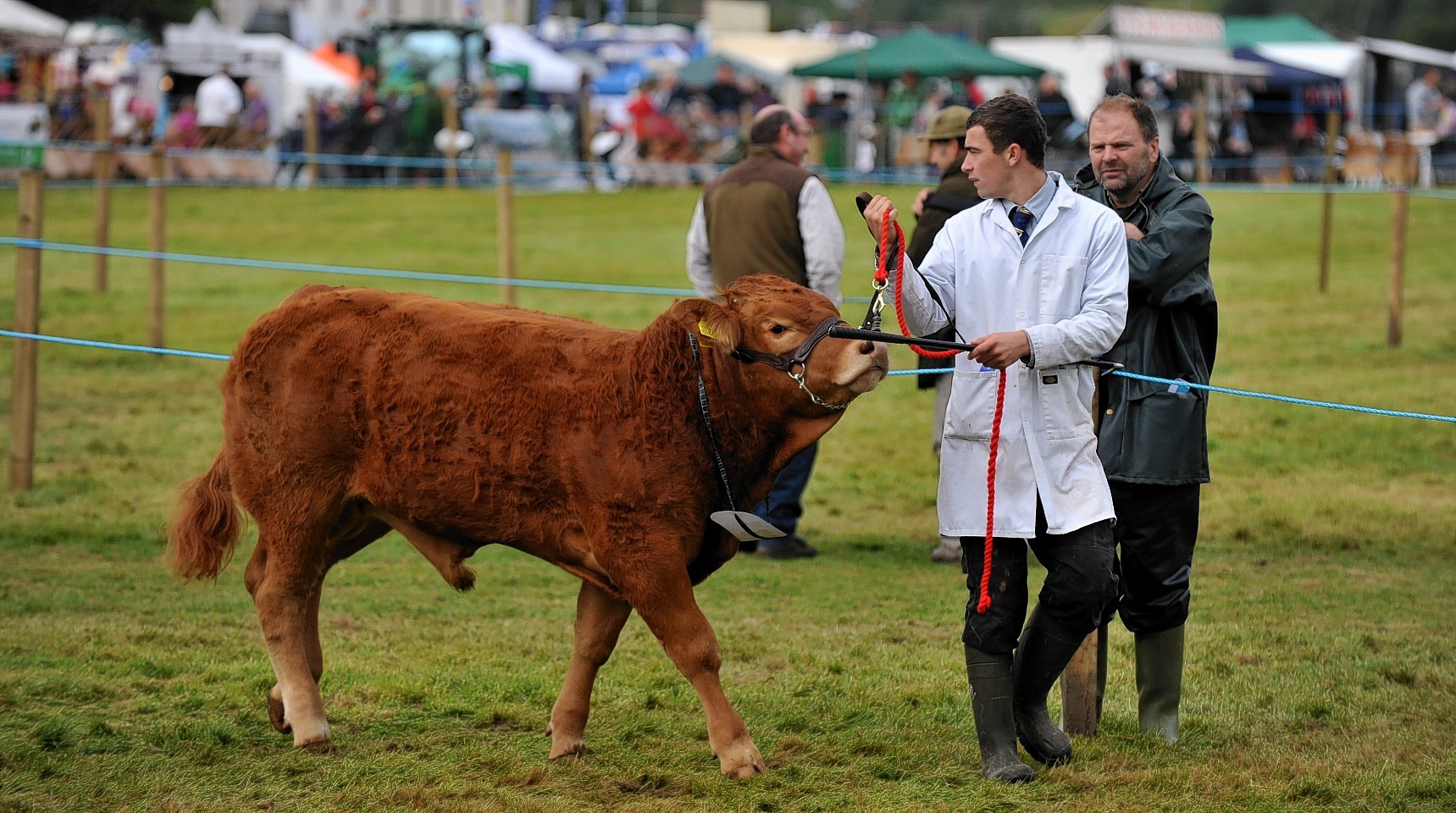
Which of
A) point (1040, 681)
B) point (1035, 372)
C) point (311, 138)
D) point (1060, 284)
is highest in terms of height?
point (311, 138)

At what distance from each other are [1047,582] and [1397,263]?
33.6 feet

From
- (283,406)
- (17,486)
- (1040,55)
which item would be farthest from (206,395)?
(1040,55)

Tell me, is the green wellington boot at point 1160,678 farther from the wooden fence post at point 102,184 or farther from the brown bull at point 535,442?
the wooden fence post at point 102,184

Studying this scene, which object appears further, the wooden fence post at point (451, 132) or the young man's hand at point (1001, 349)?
the wooden fence post at point (451, 132)

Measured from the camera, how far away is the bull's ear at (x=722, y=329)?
4.68 metres

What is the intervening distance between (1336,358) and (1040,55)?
24.0m

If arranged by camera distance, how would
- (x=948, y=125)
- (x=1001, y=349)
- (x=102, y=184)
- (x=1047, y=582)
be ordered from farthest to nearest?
(x=102, y=184) < (x=948, y=125) < (x=1047, y=582) < (x=1001, y=349)

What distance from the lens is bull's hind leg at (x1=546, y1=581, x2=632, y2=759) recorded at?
16.9 ft

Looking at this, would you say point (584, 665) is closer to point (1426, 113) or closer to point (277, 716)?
point (277, 716)

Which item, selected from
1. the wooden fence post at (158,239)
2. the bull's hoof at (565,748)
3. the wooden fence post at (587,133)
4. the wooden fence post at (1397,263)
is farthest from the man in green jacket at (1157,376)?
the wooden fence post at (587,133)

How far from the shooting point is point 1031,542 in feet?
15.9

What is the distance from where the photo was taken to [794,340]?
15.3 ft

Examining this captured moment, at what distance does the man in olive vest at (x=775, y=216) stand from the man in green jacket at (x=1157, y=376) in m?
2.87

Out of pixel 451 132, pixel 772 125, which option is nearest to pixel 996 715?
pixel 772 125
